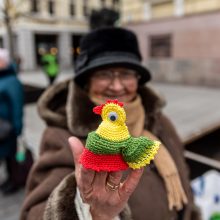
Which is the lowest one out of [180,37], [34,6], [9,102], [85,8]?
[180,37]

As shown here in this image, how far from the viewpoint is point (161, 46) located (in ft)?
45.0

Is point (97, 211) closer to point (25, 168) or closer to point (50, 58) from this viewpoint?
point (25, 168)

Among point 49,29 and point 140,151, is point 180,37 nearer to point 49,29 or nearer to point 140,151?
point 140,151

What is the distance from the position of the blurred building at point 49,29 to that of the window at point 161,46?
512 inches

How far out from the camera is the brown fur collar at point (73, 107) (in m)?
1.65

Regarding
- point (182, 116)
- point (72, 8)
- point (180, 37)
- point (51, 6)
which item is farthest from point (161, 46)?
point (72, 8)

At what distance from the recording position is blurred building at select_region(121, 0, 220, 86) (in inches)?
463

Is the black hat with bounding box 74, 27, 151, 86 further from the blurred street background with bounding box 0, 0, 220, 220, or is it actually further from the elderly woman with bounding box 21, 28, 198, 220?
the blurred street background with bounding box 0, 0, 220, 220

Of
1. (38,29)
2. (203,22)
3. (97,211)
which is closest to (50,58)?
(203,22)

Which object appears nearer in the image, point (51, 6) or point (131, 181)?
point (131, 181)

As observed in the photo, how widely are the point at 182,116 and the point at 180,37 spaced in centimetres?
610

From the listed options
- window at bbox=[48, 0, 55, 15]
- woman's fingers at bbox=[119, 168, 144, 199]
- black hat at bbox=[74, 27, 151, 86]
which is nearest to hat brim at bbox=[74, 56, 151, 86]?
black hat at bbox=[74, 27, 151, 86]

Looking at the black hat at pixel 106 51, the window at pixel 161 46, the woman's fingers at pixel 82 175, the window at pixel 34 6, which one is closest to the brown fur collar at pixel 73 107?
the black hat at pixel 106 51

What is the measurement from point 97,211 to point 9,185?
308 cm
